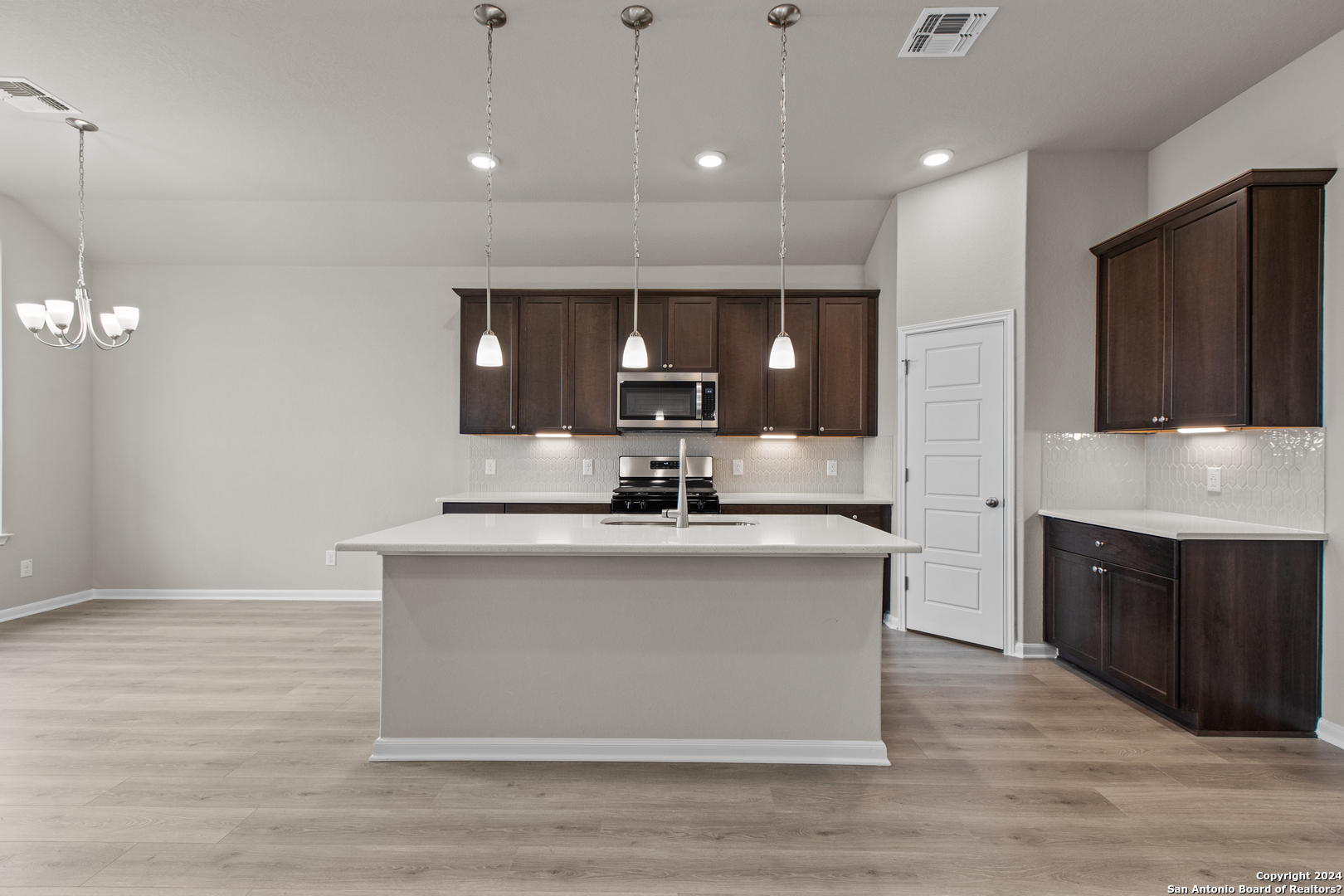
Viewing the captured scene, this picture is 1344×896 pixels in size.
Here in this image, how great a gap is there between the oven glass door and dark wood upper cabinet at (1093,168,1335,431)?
9.21ft

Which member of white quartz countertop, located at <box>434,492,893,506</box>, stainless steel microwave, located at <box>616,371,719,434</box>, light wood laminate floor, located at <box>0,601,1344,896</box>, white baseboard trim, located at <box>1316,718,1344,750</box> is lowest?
light wood laminate floor, located at <box>0,601,1344,896</box>

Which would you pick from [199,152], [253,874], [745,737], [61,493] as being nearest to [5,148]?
[199,152]

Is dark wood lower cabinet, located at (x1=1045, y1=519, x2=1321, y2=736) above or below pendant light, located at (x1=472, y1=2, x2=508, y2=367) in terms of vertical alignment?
below

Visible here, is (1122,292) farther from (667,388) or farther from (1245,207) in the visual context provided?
(667,388)

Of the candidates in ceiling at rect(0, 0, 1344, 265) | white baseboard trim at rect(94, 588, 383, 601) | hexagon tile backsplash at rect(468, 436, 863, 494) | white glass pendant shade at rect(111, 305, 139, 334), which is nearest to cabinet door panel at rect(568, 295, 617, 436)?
hexagon tile backsplash at rect(468, 436, 863, 494)

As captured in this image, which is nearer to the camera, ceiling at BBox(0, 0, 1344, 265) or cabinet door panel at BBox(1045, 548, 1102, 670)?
ceiling at BBox(0, 0, 1344, 265)

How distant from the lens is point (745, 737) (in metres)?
2.57

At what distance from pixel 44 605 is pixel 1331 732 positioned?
7.81 metres

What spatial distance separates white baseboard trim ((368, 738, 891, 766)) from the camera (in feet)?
8.33

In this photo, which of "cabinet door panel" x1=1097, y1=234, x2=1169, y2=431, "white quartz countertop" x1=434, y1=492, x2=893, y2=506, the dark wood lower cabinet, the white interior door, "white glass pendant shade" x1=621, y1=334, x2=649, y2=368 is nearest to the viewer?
the dark wood lower cabinet

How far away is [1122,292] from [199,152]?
5488 millimetres

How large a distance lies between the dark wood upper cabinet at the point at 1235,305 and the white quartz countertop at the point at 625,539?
1.80 m

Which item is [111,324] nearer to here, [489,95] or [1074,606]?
[489,95]

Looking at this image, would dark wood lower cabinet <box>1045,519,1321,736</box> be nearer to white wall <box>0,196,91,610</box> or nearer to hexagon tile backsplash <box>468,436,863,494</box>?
hexagon tile backsplash <box>468,436,863,494</box>
